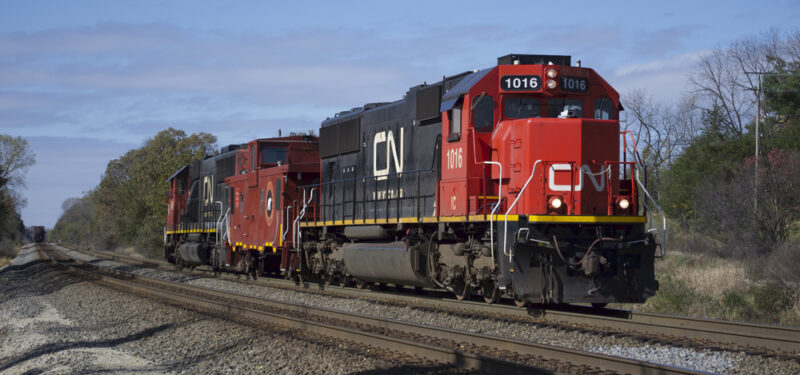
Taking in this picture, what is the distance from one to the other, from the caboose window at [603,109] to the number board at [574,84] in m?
0.31

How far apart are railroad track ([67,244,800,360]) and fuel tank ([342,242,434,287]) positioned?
20.7 inches

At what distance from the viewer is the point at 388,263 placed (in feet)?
44.5

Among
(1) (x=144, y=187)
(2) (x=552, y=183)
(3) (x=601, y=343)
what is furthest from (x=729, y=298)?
(1) (x=144, y=187)

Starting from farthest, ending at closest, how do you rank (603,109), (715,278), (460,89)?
1. (715,278)
2. (460,89)
3. (603,109)

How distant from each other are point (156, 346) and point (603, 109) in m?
7.19

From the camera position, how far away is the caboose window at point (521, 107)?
11.3 meters

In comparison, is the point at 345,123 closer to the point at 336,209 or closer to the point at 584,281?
the point at 336,209

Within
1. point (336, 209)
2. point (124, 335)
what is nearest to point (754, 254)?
point (336, 209)

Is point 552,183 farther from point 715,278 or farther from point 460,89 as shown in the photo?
point 715,278

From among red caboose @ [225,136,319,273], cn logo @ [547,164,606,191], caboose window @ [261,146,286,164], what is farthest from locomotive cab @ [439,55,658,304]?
caboose window @ [261,146,286,164]

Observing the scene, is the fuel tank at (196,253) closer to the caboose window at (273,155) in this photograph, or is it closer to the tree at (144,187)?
the caboose window at (273,155)

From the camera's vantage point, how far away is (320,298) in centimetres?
1477

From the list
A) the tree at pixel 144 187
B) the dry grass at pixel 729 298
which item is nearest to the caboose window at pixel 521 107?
the dry grass at pixel 729 298

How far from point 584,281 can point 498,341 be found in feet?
7.83
